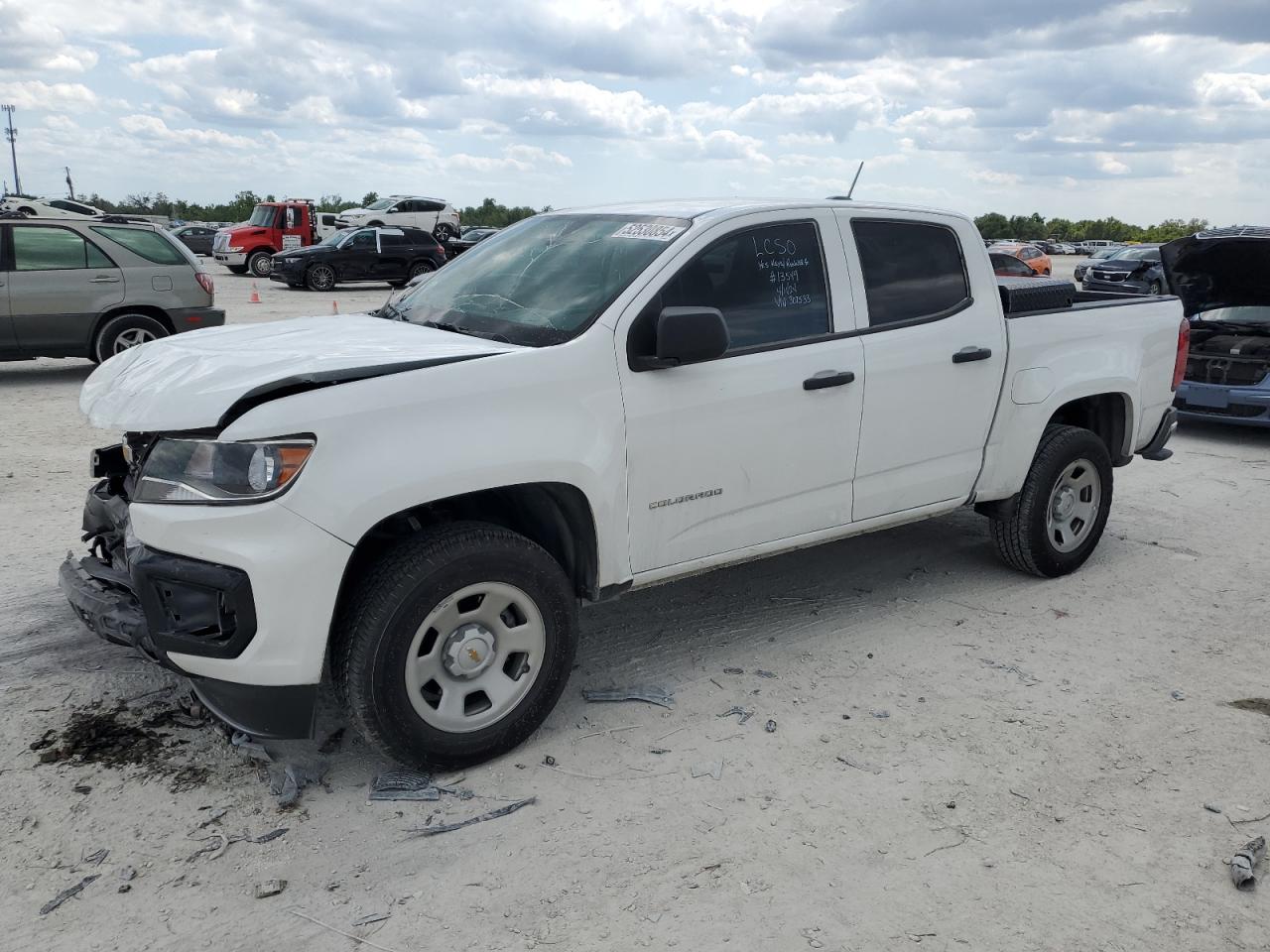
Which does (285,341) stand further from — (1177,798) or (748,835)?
(1177,798)

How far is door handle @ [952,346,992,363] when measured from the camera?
4785mm

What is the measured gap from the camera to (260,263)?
29.4 meters

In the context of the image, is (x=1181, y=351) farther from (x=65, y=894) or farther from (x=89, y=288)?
(x=89, y=288)

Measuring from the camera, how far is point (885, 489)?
15.3ft

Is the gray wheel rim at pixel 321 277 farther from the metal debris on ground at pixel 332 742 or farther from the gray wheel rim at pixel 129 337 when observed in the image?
the metal debris on ground at pixel 332 742

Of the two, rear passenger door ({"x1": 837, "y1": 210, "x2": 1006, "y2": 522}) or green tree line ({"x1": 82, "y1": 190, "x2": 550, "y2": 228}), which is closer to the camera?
rear passenger door ({"x1": 837, "y1": 210, "x2": 1006, "y2": 522})

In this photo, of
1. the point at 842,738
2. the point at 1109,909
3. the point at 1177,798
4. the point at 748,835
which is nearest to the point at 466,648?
the point at 748,835

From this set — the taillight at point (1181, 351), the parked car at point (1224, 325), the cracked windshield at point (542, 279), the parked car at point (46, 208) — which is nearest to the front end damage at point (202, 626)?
the cracked windshield at point (542, 279)

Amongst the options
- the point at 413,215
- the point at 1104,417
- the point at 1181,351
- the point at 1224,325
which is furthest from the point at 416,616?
the point at 413,215

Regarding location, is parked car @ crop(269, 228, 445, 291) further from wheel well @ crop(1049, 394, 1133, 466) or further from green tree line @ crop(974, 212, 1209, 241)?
green tree line @ crop(974, 212, 1209, 241)

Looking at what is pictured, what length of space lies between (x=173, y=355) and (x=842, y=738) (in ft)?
8.87

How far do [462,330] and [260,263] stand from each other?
2751cm

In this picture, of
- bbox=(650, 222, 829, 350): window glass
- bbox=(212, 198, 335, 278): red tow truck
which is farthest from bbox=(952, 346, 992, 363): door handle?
bbox=(212, 198, 335, 278): red tow truck

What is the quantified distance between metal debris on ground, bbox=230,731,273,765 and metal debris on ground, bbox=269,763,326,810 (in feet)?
0.32
